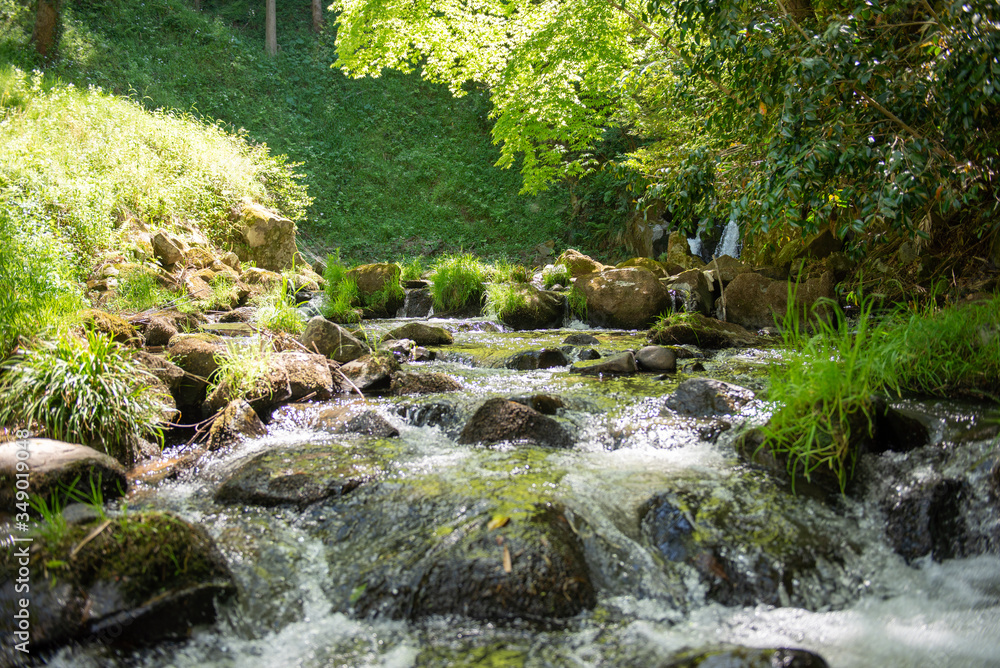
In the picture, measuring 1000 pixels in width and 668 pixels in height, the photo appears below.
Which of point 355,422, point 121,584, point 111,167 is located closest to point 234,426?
point 355,422

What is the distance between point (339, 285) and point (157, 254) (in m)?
2.87

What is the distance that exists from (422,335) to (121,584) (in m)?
5.69

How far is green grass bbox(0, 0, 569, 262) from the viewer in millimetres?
17172

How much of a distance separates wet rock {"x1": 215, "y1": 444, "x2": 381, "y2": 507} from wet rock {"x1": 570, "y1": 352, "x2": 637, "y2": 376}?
284 cm

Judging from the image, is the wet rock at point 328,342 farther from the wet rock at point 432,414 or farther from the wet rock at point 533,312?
the wet rock at point 533,312

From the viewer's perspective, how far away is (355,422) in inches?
179

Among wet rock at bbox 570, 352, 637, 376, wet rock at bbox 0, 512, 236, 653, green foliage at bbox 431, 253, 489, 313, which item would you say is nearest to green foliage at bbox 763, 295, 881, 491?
wet rock at bbox 570, 352, 637, 376

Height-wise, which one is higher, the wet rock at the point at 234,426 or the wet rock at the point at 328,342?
the wet rock at the point at 328,342

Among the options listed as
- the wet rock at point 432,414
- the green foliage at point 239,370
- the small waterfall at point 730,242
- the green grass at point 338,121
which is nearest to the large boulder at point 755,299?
the small waterfall at point 730,242

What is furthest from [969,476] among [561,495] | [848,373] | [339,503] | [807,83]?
[339,503]

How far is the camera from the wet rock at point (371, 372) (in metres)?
5.51

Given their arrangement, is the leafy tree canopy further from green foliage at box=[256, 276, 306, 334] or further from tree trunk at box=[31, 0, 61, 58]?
tree trunk at box=[31, 0, 61, 58]

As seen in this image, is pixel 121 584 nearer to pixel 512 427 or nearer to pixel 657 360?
pixel 512 427

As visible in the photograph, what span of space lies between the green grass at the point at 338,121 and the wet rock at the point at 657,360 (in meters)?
11.9
